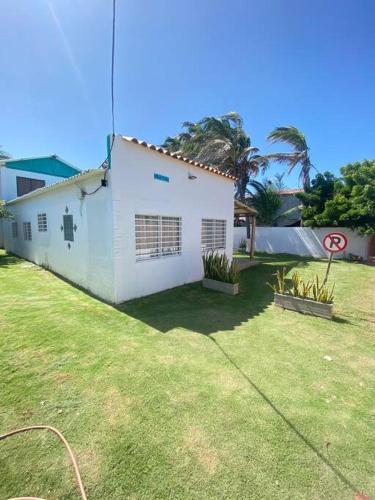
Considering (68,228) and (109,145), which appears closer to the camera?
(109,145)

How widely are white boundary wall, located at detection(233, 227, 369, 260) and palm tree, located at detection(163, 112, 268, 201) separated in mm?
4020

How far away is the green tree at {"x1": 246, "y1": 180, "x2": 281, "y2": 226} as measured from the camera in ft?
60.3

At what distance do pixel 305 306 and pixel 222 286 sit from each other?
266 centimetres

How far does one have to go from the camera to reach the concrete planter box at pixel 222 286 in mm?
7652

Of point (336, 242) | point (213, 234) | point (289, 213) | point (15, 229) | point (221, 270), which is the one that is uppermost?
point (289, 213)

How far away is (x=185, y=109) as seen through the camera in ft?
38.3

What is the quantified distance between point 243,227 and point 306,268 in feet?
31.3

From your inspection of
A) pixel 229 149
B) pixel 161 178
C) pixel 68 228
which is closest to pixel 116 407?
pixel 161 178

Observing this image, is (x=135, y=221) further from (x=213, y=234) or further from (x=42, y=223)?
(x=42, y=223)

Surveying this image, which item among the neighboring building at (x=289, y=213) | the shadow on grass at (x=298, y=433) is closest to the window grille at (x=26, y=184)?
the shadow on grass at (x=298, y=433)

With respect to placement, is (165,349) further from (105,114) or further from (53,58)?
(53,58)

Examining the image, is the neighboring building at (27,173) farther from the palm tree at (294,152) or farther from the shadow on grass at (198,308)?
the palm tree at (294,152)

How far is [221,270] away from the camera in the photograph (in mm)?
8109

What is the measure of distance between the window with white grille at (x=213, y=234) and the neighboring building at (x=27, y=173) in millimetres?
15689
